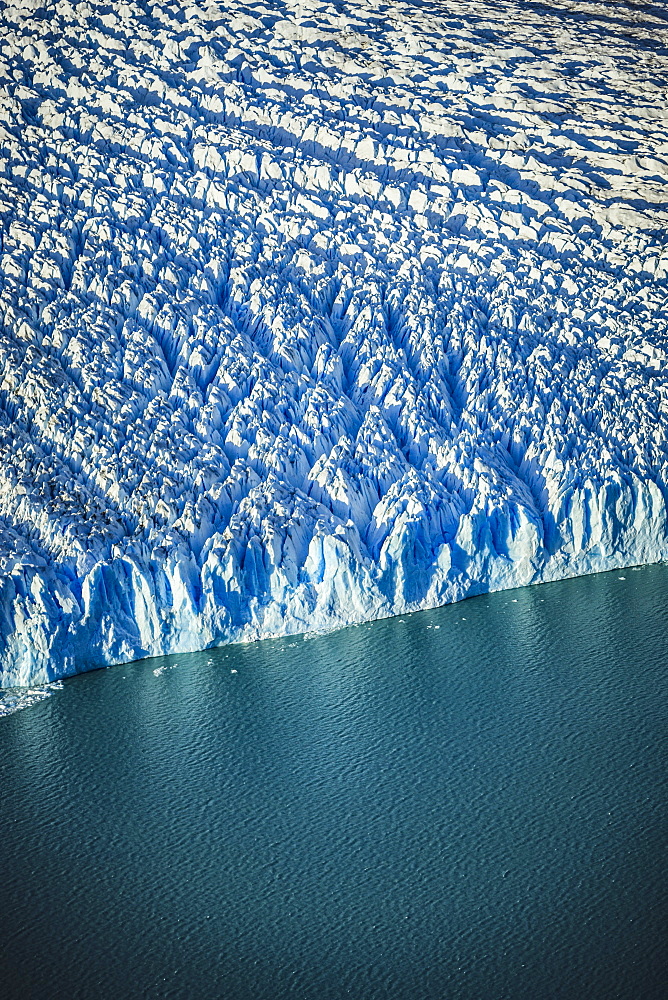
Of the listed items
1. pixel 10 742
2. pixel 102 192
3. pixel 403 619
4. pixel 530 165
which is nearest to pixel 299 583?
pixel 403 619

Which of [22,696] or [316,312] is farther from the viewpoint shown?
[316,312]

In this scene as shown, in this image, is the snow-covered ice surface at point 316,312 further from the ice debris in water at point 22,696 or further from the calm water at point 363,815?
the calm water at point 363,815

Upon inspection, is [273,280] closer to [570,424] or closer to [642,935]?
[570,424]

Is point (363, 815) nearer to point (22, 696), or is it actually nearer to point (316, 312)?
point (22, 696)

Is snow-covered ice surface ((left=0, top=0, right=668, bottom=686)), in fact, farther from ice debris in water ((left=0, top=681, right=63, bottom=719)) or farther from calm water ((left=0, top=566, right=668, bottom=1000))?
calm water ((left=0, top=566, right=668, bottom=1000))

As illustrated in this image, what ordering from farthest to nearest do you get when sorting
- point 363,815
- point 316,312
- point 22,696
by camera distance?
1. point 316,312
2. point 22,696
3. point 363,815

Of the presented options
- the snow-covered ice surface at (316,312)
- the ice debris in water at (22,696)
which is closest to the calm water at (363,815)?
the ice debris in water at (22,696)

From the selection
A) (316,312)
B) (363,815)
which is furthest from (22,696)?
(316,312)

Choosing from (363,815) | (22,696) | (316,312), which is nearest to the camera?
(363,815)
